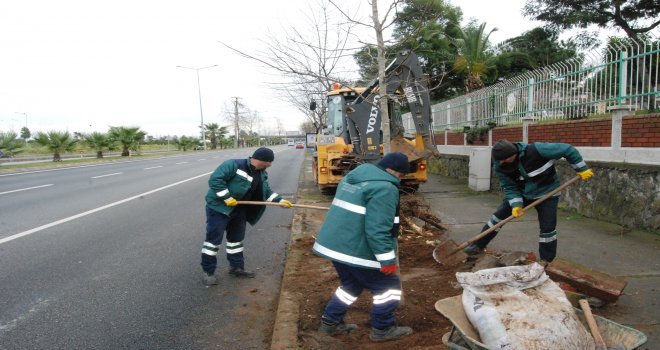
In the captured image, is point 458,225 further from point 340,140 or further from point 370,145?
point 340,140

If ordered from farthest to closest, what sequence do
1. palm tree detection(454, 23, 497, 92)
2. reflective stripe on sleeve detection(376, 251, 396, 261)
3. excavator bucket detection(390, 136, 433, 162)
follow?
palm tree detection(454, 23, 497, 92) → excavator bucket detection(390, 136, 433, 162) → reflective stripe on sleeve detection(376, 251, 396, 261)

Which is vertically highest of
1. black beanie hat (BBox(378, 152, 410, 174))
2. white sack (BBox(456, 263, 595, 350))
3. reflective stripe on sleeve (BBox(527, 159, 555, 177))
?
black beanie hat (BBox(378, 152, 410, 174))

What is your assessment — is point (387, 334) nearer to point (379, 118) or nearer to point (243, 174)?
point (243, 174)

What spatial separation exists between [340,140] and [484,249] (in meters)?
5.16

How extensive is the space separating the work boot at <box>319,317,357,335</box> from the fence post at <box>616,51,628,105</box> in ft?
18.4

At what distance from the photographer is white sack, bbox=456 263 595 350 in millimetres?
2418

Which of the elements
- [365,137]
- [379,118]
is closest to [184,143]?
[365,137]

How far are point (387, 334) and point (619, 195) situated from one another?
494cm

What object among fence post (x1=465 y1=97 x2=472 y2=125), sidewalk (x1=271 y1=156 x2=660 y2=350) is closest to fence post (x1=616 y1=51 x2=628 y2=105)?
sidewalk (x1=271 y1=156 x2=660 y2=350)

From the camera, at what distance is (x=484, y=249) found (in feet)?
17.4

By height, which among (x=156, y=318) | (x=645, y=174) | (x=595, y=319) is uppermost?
(x=645, y=174)

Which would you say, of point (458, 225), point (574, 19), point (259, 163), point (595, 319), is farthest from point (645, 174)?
point (574, 19)

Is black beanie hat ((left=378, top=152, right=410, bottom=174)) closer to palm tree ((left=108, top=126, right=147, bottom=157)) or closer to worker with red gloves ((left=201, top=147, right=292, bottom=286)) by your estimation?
worker with red gloves ((left=201, top=147, right=292, bottom=286))

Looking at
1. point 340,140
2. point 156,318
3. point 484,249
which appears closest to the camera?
point 156,318
